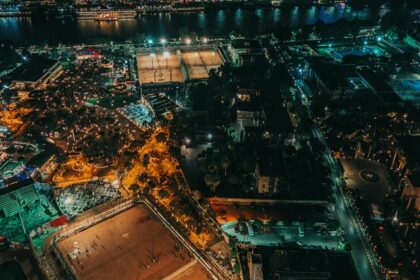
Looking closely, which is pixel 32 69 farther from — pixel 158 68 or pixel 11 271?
pixel 11 271

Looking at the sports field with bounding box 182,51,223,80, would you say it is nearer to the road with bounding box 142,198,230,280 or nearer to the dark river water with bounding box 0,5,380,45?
the dark river water with bounding box 0,5,380,45

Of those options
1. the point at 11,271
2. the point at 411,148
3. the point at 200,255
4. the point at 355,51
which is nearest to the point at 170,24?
the point at 355,51

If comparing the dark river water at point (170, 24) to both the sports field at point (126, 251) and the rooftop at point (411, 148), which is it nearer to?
the rooftop at point (411, 148)

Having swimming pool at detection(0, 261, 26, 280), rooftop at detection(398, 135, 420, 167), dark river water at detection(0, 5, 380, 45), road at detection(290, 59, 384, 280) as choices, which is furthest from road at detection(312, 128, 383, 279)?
dark river water at detection(0, 5, 380, 45)

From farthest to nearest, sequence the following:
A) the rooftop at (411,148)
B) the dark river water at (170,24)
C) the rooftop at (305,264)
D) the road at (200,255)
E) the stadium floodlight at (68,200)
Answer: the dark river water at (170,24)
the rooftop at (411,148)
the stadium floodlight at (68,200)
the road at (200,255)
the rooftop at (305,264)

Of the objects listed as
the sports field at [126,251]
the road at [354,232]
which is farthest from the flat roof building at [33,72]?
the road at [354,232]

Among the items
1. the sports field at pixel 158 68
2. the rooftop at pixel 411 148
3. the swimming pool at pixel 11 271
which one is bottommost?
the swimming pool at pixel 11 271
